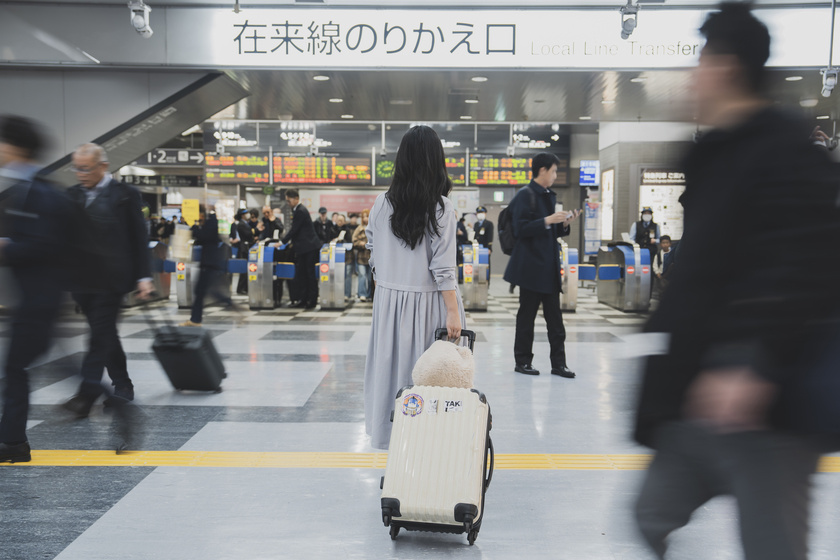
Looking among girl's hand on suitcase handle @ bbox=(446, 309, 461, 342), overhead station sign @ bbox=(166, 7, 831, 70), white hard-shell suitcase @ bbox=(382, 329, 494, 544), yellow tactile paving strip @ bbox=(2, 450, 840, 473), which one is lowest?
yellow tactile paving strip @ bbox=(2, 450, 840, 473)

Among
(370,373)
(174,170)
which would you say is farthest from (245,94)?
(174,170)

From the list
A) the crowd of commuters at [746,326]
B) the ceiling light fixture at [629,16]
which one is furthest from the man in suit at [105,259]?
the ceiling light fixture at [629,16]

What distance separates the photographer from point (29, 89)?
8367 mm

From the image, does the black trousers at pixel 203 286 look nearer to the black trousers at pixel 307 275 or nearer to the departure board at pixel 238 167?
the black trousers at pixel 307 275

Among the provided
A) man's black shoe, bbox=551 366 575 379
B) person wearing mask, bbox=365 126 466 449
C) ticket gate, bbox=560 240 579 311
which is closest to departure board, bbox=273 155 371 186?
ticket gate, bbox=560 240 579 311

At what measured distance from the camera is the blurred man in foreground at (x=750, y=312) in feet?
4.11

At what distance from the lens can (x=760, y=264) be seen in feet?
4.18

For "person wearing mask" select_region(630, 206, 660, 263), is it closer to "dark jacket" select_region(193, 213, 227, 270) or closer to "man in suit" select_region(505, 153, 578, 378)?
"man in suit" select_region(505, 153, 578, 378)

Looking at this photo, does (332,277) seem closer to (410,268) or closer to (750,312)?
(410,268)

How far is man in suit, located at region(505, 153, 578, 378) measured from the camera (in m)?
5.35

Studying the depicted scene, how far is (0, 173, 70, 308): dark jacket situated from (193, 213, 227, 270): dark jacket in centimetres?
363

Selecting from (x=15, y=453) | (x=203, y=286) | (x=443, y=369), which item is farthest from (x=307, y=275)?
(x=443, y=369)

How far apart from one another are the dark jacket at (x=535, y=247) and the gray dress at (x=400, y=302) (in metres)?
2.50

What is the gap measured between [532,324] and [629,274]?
5.88m
